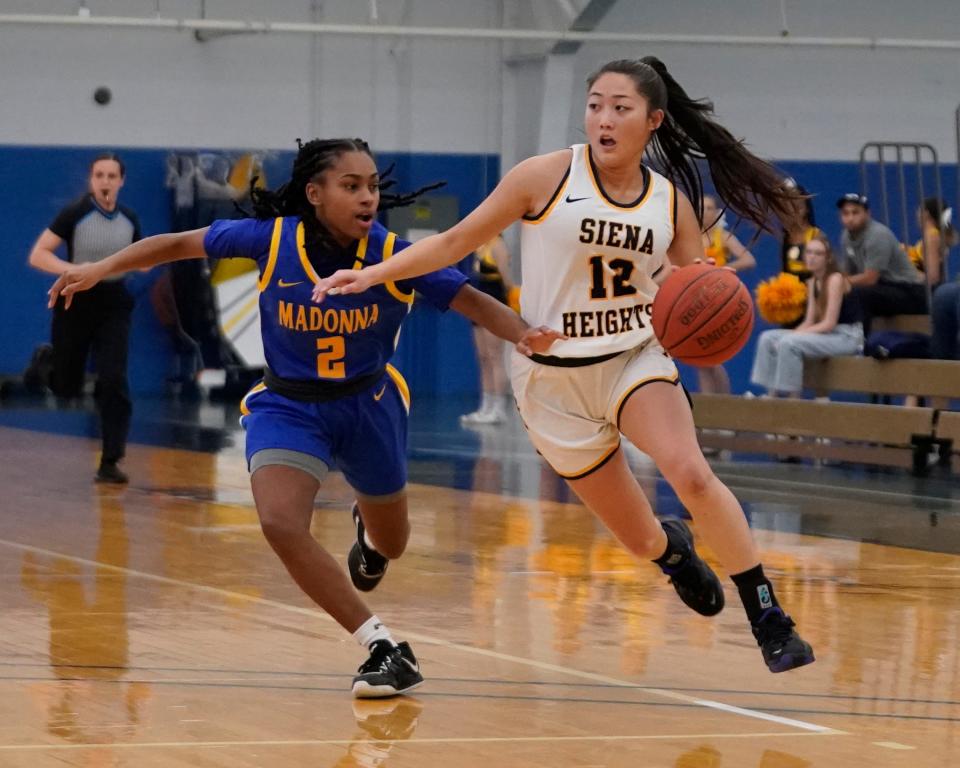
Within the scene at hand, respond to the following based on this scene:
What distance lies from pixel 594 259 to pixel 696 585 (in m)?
1.11

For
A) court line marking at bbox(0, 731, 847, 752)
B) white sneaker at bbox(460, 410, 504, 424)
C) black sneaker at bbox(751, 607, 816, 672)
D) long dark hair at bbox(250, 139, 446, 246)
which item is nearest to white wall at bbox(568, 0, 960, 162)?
white sneaker at bbox(460, 410, 504, 424)

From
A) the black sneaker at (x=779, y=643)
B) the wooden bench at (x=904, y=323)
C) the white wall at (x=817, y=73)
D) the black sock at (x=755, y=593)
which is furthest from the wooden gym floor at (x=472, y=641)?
the white wall at (x=817, y=73)

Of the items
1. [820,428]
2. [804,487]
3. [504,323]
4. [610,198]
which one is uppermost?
[610,198]

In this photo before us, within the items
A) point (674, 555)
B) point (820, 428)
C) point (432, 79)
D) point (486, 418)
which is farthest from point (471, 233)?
point (432, 79)

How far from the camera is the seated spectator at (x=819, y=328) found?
12422 millimetres

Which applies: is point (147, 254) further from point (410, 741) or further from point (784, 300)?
point (784, 300)

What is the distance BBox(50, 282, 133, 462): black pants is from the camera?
9820 mm

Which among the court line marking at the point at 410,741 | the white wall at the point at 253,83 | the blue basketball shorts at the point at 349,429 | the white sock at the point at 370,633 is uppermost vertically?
the white wall at the point at 253,83

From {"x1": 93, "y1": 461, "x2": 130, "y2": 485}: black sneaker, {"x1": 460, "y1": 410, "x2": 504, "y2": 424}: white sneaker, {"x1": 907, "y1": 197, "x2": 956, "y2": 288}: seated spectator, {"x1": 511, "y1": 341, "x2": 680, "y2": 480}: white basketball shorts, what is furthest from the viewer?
{"x1": 460, "y1": 410, "x2": 504, "y2": 424}: white sneaker

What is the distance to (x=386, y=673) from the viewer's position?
4.89 metres

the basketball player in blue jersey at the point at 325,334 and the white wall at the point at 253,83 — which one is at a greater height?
the white wall at the point at 253,83

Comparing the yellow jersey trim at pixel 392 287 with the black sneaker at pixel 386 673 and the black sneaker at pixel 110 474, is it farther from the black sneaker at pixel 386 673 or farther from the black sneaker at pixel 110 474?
the black sneaker at pixel 110 474

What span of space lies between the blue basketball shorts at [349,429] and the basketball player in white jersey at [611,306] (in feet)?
1.21

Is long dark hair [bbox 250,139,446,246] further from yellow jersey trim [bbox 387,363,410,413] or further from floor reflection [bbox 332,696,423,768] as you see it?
floor reflection [bbox 332,696,423,768]
